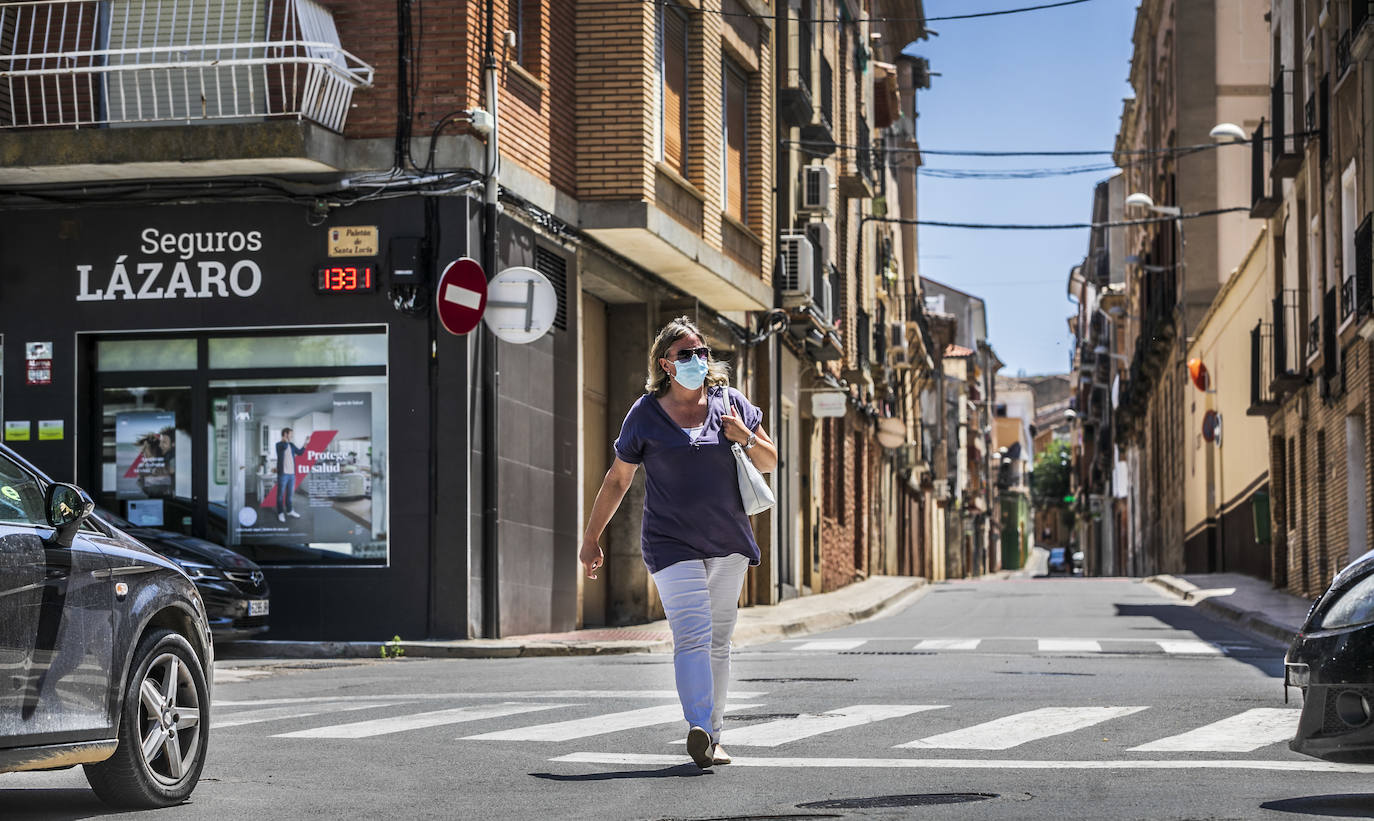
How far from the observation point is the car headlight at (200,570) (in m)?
15.8

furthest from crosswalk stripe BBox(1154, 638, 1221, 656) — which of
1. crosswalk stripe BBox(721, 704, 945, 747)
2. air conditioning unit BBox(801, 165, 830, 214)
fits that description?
A: air conditioning unit BBox(801, 165, 830, 214)

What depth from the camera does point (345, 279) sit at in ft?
58.1

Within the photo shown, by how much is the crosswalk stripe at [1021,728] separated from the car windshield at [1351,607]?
222cm

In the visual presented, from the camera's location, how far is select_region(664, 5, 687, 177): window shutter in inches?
915

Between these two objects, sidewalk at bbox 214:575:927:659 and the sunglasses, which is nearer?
the sunglasses

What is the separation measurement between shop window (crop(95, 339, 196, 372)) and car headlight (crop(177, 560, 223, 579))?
282 cm

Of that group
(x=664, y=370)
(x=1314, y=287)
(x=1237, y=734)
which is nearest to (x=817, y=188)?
(x=1314, y=287)

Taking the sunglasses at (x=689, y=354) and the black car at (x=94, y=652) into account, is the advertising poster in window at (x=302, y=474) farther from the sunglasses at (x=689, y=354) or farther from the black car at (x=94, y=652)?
the black car at (x=94, y=652)

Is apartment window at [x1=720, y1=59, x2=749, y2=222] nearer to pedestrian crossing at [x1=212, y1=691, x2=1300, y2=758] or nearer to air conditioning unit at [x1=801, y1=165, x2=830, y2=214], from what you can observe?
air conditioning unit at [x1=801, y1=165, x2=830, y2=214]

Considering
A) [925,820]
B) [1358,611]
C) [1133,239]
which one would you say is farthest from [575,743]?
[1133,239]

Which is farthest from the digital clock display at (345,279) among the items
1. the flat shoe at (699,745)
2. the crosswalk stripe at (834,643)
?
the flat shoe at (699,745)

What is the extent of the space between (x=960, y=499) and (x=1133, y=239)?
871 inches

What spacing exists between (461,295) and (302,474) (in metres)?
2.45

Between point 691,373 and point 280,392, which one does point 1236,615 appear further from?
point 691,373
